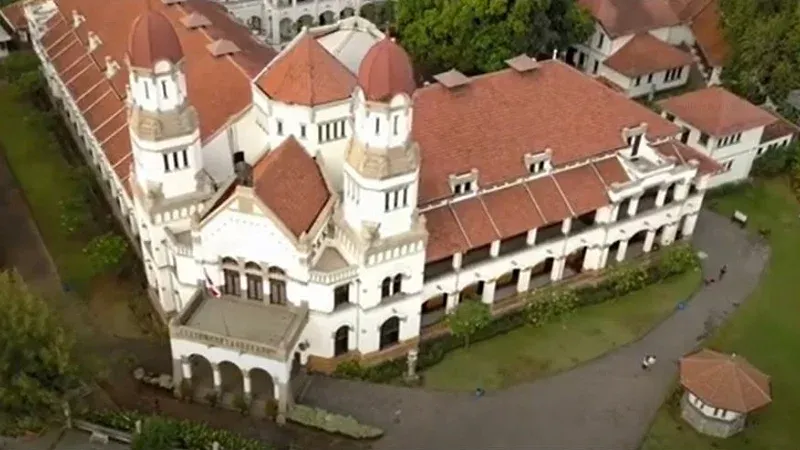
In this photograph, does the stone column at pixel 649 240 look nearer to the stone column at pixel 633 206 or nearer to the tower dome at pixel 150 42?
the stone column at pixel 633 206

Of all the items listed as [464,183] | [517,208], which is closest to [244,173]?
[464,183]

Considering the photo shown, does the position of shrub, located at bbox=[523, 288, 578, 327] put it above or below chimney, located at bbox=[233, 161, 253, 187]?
below

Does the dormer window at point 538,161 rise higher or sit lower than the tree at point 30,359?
higher

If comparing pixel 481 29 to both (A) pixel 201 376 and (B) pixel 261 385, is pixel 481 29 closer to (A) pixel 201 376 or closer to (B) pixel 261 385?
(B) pixel 261 385

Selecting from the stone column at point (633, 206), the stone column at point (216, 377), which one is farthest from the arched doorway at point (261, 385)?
the stone column at point (633, 206)

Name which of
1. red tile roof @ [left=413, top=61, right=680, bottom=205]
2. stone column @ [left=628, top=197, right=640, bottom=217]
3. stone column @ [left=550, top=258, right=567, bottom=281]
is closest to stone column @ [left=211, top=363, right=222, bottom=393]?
red tile roof @ [left=413, top=61, right=680, bottom=205]

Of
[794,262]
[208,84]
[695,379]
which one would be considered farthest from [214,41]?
[794,262]

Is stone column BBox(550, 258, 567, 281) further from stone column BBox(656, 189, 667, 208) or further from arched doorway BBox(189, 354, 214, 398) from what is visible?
arched doorway BBox(189, 354, 214, 398)

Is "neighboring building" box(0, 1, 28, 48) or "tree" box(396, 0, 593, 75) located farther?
"neighboring building" box(0, 1, 28, 48)
